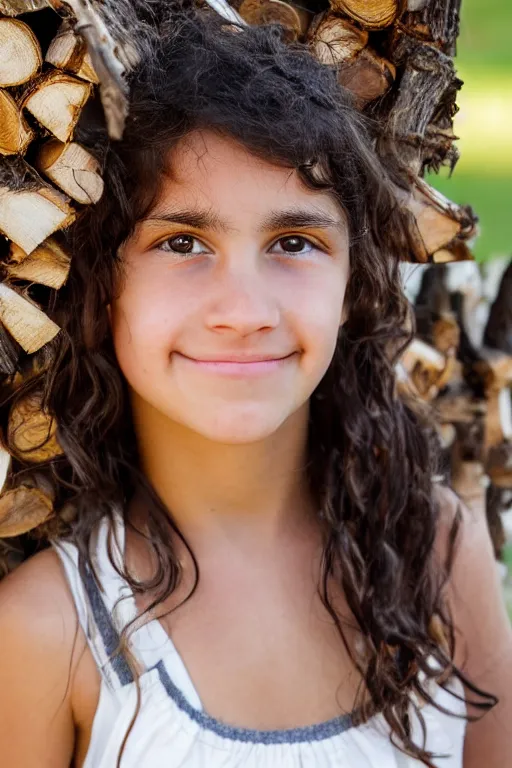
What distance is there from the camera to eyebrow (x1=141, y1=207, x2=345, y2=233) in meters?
1.23

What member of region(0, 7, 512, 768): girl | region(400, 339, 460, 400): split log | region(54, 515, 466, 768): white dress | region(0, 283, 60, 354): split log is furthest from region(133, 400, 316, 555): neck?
region(400, 339, 460, 400): split log

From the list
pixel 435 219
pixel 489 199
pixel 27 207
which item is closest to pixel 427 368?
pixel 489 199

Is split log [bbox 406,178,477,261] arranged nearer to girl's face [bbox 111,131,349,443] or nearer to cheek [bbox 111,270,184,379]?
girl's face [bbox 111,131,349,443]

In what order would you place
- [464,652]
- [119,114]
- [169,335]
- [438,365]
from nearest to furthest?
1. [119,114]
2. [169,335]
3. [464,652]
4. [438,365]

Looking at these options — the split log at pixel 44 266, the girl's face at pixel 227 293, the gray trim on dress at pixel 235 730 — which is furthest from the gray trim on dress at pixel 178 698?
the split log at pixel 44 266

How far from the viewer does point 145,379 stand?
1.30 meters

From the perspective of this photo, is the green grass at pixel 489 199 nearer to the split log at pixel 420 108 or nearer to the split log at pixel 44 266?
the split log at pixel 420 108

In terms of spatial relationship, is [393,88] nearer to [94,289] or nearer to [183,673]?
[94,289]

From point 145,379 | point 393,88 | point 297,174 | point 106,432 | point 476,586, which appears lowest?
point 476,586

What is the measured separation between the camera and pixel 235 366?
4.16 feet

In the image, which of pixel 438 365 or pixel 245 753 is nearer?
pixel 245 753

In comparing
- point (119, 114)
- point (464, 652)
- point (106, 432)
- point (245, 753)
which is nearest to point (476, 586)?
point (464, 652)

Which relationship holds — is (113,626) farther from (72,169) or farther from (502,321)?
(502,321)

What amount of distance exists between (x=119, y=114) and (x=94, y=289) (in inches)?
14.3
